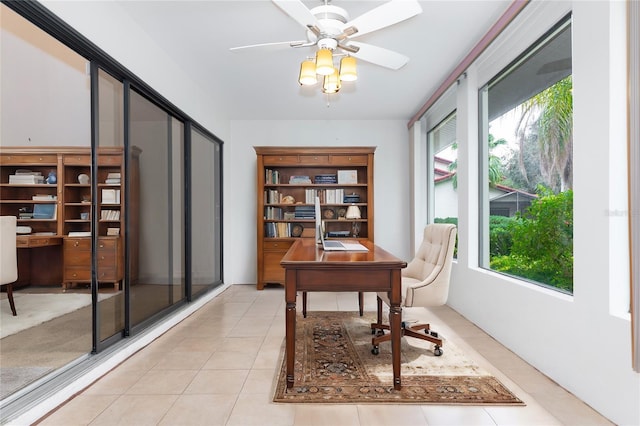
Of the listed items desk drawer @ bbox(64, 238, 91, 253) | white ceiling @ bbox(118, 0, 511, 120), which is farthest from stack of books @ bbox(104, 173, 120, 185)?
white ceiling @ bbox(118, 0, 511, 120)

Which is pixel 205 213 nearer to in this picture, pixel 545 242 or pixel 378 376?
pixel 378 376

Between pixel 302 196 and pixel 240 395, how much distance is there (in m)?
3.90

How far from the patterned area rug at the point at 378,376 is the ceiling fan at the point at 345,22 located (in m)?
2.22

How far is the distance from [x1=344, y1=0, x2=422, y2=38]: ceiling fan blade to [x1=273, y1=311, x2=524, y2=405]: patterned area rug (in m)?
2.26

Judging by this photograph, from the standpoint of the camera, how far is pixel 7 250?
3186 mm

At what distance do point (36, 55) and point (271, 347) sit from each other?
3.31 m

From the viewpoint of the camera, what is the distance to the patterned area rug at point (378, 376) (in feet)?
6.62

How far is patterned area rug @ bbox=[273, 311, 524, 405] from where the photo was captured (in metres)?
2.02

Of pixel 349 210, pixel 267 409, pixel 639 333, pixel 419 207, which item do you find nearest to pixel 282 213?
pixel 349 210

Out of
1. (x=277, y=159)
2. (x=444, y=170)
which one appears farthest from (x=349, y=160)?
(x=444, y=170)

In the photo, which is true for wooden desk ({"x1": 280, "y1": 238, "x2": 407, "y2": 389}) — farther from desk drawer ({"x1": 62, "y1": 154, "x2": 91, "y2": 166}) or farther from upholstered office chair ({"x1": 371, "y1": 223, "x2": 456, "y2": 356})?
desk drawer ({"x1": 62, "y1": 154, "x2": 91, "y2": 166})

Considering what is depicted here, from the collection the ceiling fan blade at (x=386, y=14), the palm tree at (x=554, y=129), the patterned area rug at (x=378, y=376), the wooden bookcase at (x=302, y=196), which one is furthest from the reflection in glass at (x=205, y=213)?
the palm tree at (x=554, y=129)

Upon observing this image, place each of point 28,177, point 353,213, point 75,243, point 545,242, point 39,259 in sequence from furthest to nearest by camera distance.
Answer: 1. point 353,213
2. point 39,259
3. point 28,177
4. point 75,243
5. point 545,242

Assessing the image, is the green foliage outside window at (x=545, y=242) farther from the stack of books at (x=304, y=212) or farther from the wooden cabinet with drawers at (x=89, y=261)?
the wooden cabinet with drawers at (x=89, y=261)
